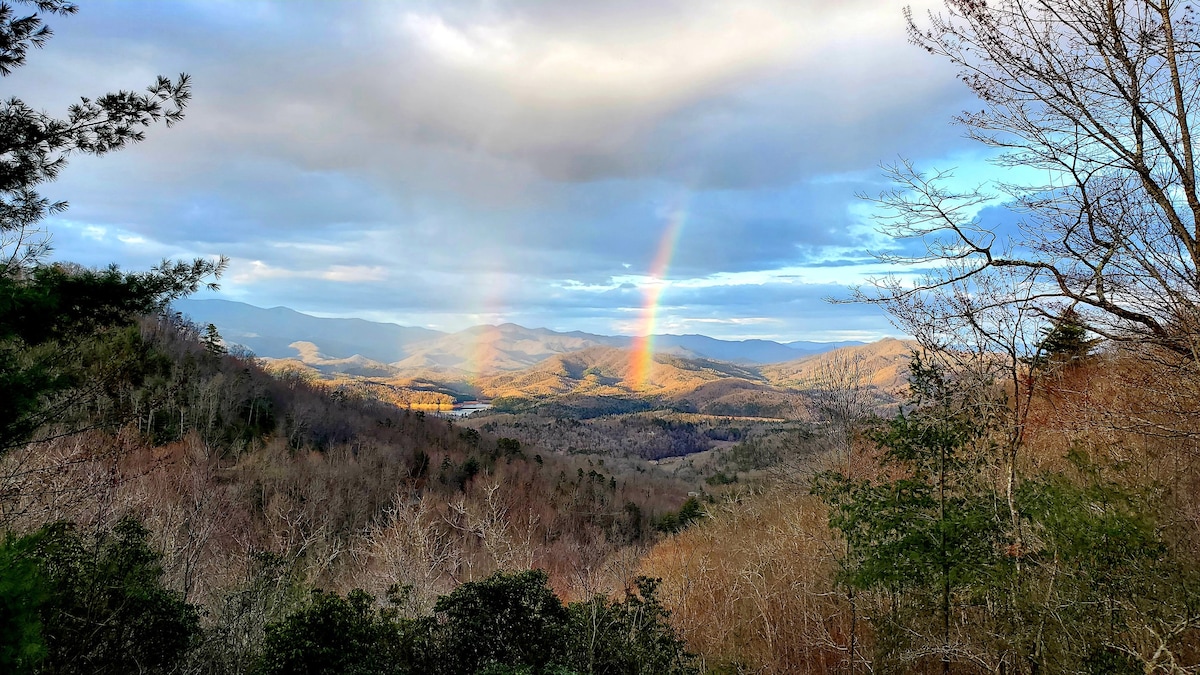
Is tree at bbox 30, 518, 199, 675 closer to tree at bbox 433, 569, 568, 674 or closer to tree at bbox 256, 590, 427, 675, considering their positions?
tree at bbox 256, 590, 427, 675

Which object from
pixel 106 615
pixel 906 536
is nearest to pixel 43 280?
pixel 106 615

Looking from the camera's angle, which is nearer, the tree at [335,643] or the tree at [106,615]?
the tree at [106,615]

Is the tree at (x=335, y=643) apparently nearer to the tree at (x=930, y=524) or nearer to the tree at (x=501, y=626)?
the tree at (x=501, y=626)

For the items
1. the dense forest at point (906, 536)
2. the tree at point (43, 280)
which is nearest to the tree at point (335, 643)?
the dense forest at point (906, 536)

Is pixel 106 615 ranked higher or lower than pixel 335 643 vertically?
higher

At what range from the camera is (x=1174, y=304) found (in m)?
5.68

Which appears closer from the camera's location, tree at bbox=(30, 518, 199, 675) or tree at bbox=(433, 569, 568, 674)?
tree at bbox=(30, 518, 199, 675)

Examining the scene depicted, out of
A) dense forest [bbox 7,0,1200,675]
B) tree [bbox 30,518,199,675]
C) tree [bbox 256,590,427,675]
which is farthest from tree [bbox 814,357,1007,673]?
tree [bbox 30,518,199,675]

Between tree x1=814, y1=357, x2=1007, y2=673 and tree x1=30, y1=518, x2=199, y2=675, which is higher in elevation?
tree x1=814, y1=357, x2=1007, y2=673

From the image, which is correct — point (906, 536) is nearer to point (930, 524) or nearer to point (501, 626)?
point (930, 524)

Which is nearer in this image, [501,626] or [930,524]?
[930,524]

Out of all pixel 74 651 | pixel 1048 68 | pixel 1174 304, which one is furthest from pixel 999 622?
pixel 74 651

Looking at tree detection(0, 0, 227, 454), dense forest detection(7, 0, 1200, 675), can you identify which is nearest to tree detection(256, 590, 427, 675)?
A: dense forest detection(7, 0, 1200, 675)

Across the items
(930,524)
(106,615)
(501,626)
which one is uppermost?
(930,524)
